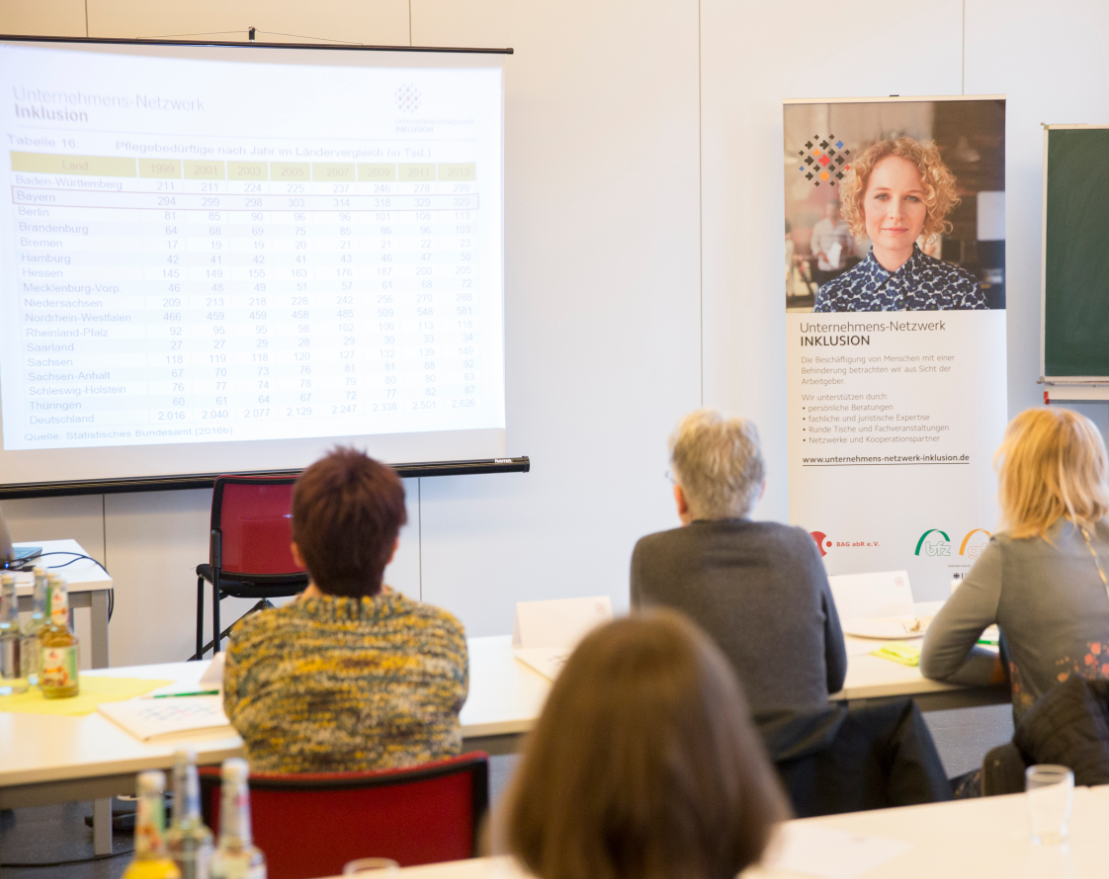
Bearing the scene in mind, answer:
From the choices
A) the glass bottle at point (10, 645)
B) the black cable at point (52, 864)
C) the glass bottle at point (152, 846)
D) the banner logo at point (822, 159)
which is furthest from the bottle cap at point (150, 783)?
the banner logo at point (822, 159)

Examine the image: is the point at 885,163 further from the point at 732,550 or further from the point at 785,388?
the point at 732,550

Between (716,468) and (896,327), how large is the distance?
278cm

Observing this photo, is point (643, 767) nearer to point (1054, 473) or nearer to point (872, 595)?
point (1054, 473)

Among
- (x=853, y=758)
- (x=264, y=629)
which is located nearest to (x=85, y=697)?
(x=264, y=629)

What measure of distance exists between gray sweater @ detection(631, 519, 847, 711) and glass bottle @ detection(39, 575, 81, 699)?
3.80ft

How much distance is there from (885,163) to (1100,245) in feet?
3.47

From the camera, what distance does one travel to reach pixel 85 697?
2.17 m

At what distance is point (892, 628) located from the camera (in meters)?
2.64

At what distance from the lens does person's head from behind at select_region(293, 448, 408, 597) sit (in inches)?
67.7

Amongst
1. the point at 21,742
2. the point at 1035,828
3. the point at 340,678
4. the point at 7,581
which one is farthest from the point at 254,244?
the point at 1035,828

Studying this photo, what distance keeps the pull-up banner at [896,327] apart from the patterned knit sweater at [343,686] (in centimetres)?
314

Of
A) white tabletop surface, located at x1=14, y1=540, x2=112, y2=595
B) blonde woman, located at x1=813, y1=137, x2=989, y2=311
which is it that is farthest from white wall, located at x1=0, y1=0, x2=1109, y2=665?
white tabletop surface, located at x1=14, y1=540, x2=112, y2=595

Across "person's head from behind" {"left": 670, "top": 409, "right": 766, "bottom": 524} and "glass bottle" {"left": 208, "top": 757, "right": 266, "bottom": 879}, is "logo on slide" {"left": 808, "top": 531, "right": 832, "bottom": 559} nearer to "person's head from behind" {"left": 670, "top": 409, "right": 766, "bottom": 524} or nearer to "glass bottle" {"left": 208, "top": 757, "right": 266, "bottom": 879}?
"person's head from behind" {"left": 670, "top": 409, "right": 766, "bottom": 524}

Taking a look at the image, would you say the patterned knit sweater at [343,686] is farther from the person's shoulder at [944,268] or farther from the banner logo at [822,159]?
the person's shoulder at [944,268]
